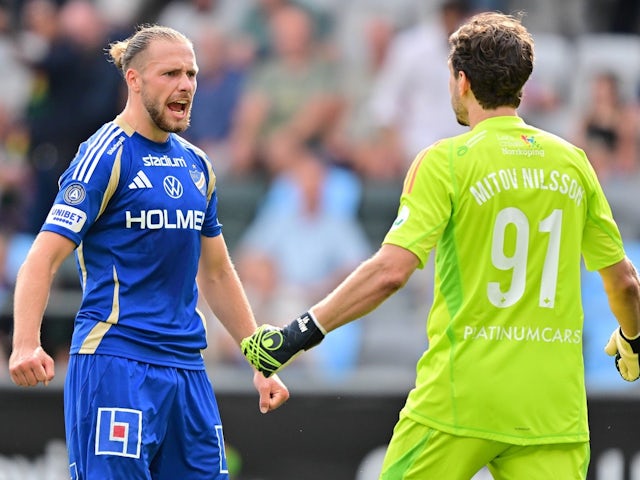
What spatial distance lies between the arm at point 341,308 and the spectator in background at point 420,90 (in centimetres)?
622

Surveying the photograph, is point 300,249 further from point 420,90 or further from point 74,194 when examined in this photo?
point 74,194

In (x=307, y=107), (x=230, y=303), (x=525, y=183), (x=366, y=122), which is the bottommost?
(x=230, y=303)

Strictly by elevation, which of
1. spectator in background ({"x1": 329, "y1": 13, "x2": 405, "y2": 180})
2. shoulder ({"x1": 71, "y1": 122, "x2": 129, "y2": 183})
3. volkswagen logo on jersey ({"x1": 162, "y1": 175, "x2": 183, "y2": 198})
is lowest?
volkswagen logo on jersey ({"x1": 162, "y1": 175, "x2": 183, "y2": 198})

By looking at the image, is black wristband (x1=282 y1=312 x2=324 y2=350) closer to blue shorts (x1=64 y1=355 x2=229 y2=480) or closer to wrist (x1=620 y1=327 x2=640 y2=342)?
blue shorts (x1=64 y1=355 x2=229 y2=480)

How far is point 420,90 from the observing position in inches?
432

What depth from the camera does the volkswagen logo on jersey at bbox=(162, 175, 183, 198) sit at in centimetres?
533

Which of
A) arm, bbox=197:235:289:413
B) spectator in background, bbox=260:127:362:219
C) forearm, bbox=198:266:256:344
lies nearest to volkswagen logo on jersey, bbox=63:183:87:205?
arm, bbox=197:235:289:413

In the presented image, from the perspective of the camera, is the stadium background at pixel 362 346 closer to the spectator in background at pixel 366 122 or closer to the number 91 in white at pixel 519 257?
the spectator in background at pixel 366 122

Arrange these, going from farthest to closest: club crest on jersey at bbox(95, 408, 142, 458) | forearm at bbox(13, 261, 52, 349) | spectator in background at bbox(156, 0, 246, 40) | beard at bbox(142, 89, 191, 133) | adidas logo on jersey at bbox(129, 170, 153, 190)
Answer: spectator in background at bbox(156, 0, 246, 40), beard at bbox(142, 89, 191, 133), adidas logo on jersey at bbox(129, 170, 153, 190), club crest on jersey at bbox(95, 408, 142, 458), forearm at bbox(13, 261, 52, 349)

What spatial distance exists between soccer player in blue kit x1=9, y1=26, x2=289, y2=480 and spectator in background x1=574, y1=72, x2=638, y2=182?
592 cm

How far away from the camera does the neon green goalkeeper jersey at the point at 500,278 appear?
4645 millimetres

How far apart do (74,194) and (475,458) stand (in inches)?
77.2

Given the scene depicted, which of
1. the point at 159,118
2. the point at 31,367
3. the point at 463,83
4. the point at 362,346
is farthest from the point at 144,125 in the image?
the point at 362,346

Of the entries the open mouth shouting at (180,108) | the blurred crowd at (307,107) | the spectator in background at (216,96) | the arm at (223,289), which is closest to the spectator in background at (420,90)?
the blurred crowd at (307,107)
